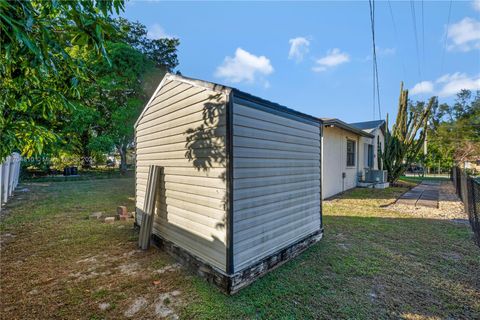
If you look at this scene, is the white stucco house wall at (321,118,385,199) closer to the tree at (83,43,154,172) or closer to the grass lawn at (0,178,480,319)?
the grass lawn at (0,178,480,319)

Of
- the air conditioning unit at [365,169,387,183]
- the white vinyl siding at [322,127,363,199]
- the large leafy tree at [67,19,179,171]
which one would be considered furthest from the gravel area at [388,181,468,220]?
the large leafy tree at [67,19,179,171]

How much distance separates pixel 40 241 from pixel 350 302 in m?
5.16

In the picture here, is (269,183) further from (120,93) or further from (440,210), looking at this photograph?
(120,93)

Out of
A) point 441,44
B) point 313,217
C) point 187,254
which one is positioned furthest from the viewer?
point 441,44

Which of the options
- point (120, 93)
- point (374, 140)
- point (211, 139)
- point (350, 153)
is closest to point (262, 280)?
point (211, 139)

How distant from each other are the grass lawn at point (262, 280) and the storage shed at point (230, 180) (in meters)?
0.26

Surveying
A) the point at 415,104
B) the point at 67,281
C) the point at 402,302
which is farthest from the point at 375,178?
the point at 415,104

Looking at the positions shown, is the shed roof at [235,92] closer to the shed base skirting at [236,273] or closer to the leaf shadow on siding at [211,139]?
the leaf shadow on siding at [211,139]

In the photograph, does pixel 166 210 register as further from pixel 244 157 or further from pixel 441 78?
pixel 441 78

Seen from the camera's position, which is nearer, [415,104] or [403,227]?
[403,227]

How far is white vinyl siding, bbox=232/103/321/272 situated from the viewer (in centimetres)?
256

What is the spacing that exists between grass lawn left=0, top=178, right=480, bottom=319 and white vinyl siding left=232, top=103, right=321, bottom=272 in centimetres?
46

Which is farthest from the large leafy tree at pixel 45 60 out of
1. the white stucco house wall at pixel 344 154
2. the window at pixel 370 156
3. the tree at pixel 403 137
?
the window at pixel 370 156

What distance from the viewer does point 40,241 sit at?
4.02m
